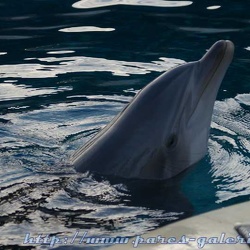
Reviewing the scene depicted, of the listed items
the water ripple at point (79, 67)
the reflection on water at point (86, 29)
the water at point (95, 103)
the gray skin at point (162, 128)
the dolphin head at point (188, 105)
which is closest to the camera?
the water at point (95, 103)

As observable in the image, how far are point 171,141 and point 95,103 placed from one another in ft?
8.39

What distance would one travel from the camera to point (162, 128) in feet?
22.2

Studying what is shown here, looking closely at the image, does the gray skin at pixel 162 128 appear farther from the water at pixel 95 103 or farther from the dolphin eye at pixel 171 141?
the water at pixel 95 103

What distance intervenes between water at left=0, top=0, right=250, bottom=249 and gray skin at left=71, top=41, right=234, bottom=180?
14 cm

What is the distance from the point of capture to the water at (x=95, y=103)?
6.23m

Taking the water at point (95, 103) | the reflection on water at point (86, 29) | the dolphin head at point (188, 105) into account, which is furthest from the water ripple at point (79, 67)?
the dolphin head at point (188, 105)

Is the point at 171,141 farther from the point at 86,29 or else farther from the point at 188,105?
the point at 86,29

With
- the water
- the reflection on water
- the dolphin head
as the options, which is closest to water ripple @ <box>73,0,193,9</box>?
the water

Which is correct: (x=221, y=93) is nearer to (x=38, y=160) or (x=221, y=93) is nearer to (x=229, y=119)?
(x=229, y=119)

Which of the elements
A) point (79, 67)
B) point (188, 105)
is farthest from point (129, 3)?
point (188, 105)

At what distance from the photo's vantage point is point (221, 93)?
9.71 metres

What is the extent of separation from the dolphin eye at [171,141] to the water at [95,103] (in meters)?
0.28

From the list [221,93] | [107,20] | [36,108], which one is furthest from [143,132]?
[107,20]

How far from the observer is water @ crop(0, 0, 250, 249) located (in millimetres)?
6230
